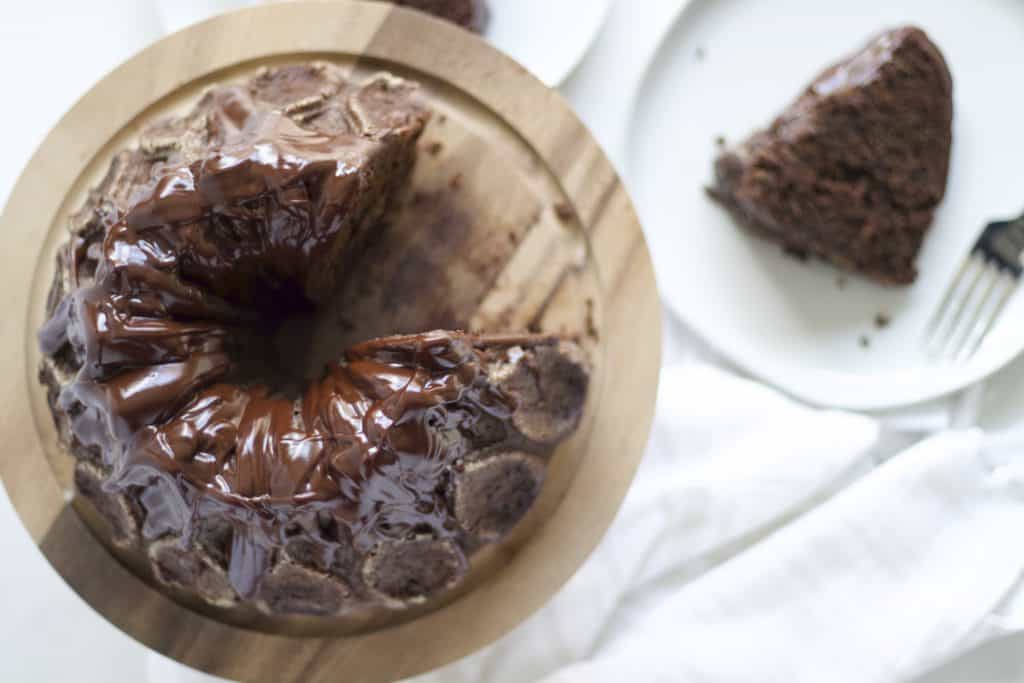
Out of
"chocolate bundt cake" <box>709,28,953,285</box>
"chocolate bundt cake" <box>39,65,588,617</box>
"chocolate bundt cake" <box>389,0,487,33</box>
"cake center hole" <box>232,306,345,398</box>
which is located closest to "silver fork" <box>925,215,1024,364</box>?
"chocolate bundt cake" <box>709,28,953,285</box>

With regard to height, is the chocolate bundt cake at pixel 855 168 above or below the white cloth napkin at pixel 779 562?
above

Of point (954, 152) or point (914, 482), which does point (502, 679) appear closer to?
point (914, 482)

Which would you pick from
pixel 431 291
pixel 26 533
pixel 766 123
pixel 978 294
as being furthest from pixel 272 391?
pixel 978 294

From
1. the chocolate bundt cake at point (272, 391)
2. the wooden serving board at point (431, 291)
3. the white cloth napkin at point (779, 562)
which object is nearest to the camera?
the chocolate bundt cake at point (272, 391)

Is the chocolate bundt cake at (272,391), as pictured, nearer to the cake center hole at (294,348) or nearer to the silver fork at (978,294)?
the cake center hole at (294,348)

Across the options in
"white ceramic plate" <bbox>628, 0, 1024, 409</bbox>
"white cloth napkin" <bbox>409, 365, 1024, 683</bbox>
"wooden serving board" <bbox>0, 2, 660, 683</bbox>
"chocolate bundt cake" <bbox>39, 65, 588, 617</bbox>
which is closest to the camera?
"chocolate bundt cake" <bbox>39, 65, 588, 617</bbox>

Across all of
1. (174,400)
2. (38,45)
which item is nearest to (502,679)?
(174,400)

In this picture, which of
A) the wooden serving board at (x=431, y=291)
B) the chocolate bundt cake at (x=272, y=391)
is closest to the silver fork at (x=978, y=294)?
the wooden serving board at (x=431, y=291)

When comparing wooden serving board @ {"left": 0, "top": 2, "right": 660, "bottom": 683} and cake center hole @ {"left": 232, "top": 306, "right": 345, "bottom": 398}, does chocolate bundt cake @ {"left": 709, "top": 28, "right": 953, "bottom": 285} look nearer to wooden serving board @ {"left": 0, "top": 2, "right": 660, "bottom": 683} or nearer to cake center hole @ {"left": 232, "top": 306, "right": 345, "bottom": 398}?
wooden serving board @ {"left": 0, "top": 2, "right": 660, "bottom": 683}
